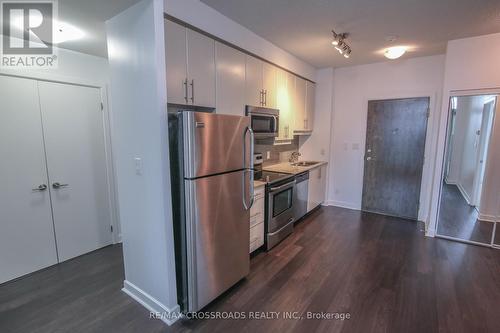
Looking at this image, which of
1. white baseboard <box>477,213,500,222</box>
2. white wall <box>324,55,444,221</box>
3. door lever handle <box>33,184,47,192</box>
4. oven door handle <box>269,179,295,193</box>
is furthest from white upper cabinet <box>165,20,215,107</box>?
white baseboard <box>477,213,500,222</box>

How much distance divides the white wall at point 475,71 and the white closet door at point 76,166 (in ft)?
15.4

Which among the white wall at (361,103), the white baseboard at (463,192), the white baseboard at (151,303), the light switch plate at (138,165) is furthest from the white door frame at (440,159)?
the light switch plate at (138,165)

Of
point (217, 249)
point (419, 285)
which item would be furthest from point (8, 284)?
point (419, 285)

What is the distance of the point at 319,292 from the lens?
2383 mm

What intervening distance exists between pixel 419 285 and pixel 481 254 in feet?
4.55

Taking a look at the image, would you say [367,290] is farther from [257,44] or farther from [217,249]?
[257,44]

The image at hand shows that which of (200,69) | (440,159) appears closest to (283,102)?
(200,69)

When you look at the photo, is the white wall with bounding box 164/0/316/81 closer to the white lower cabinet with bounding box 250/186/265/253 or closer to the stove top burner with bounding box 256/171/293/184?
the stove top burner with bounding box 256/171/293/184

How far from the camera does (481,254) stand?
10.2 ft

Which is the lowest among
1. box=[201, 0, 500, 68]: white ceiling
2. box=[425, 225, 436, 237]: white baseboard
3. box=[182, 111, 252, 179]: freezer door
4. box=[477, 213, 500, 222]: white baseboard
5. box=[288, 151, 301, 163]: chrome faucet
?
box=[425, 225, 436, 237]: white baseboard

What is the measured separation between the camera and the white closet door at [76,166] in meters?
2.85

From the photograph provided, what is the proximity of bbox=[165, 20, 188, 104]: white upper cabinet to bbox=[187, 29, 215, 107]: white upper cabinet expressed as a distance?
55 millimetres

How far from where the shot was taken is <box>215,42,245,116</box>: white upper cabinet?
250cm

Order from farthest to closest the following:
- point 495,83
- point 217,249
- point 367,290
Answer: point 495,83 < point 367,290 < point 217,249
